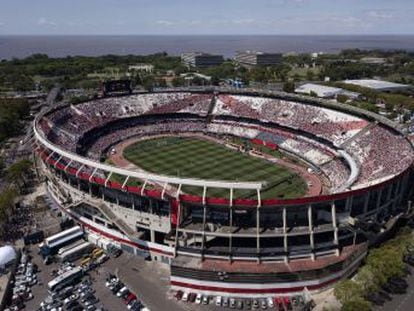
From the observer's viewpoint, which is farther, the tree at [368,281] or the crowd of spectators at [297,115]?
the crowd of spectators at [297,115]

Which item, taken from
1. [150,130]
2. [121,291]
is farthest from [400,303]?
[150,130]

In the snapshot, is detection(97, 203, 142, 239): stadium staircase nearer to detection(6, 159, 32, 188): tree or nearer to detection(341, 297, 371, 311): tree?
detection(6, 159, 32, 188): tree

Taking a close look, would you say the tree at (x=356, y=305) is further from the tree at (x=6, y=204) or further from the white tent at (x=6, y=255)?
the tree at (x=6, y=204)

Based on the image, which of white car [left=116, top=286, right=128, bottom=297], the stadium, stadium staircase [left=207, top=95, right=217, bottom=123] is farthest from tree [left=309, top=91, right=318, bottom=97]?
white car [left=116, top=286, right=128, bottom=297]

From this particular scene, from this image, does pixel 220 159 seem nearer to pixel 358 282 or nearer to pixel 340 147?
pixel 340 147

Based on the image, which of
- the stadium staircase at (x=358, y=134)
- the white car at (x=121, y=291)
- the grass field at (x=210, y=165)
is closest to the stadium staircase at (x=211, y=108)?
the grass field at (x=210, y=165)

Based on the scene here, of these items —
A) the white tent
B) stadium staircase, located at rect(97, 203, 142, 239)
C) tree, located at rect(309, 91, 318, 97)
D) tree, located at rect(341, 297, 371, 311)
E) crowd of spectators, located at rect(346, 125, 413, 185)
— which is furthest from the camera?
tree, located at rect(309, 91, 318, 97)
